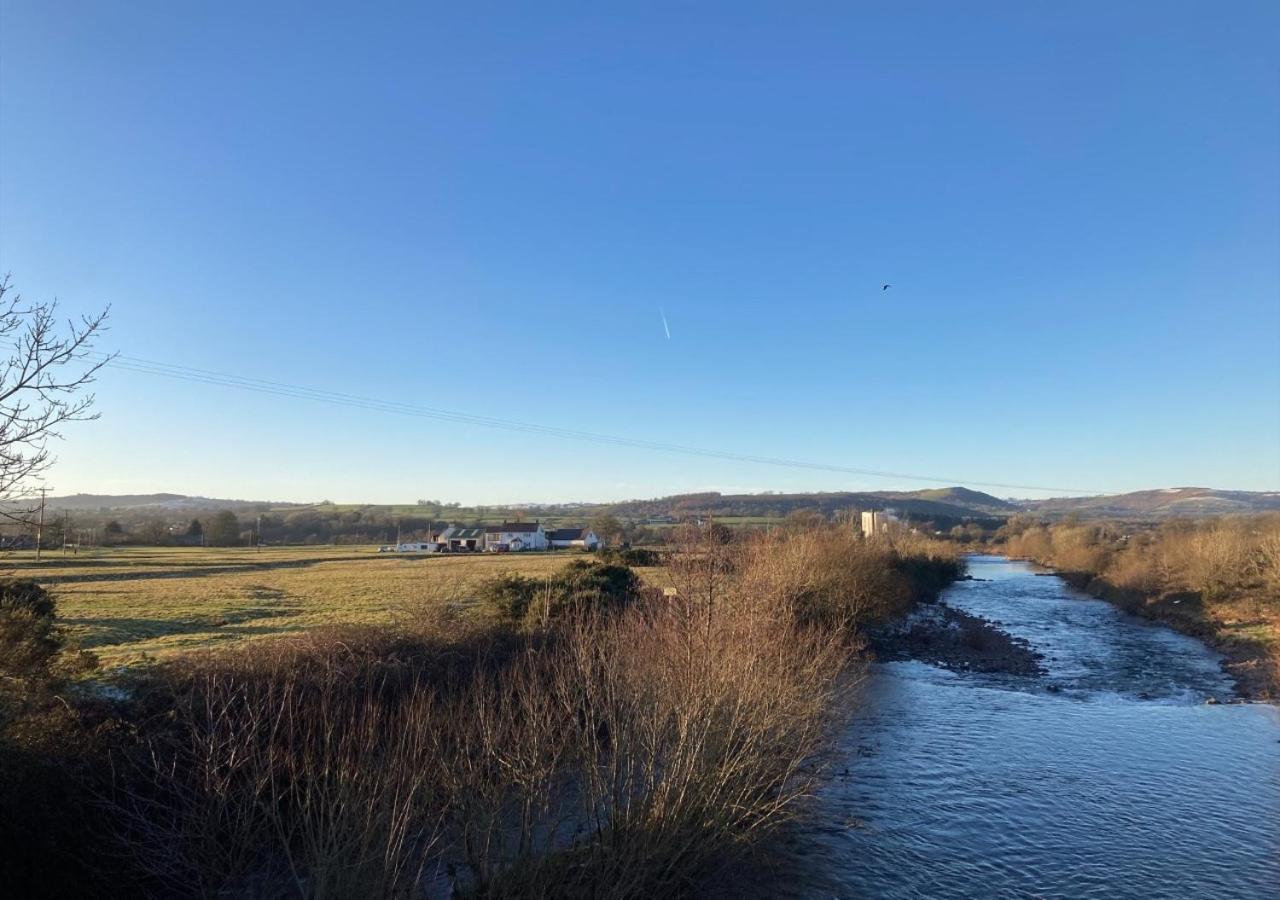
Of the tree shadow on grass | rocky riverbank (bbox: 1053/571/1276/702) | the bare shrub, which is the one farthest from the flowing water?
the tree shadow on grass

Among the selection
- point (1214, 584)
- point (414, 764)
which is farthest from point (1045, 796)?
point (1214, 584)

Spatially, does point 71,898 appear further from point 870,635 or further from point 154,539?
point 154,539

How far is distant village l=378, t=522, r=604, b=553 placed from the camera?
104562 millimetres

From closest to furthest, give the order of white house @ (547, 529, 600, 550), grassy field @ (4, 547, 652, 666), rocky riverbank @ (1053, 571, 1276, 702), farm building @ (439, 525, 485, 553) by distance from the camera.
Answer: grassy field @ (4, 547, 652, 666) → rocky riverbank @ (1053, 571, 1276, 702) → farm building @ (439, 525, 485, 553) → white house @ (547, 529, 600, 550)

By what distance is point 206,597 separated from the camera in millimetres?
33500

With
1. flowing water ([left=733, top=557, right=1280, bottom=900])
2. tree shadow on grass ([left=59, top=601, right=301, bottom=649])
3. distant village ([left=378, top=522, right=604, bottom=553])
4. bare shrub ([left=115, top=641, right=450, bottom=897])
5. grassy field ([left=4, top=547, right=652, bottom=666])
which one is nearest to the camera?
bare shrub ([left=115, top=641, right=450, bottom=897])

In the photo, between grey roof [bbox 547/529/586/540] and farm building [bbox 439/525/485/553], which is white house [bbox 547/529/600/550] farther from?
farm building [bbox 439/525/485/553]

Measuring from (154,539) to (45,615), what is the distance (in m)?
85.0

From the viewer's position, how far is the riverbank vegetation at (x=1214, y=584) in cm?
3222

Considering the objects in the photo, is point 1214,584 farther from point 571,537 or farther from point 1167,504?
point 1167,504

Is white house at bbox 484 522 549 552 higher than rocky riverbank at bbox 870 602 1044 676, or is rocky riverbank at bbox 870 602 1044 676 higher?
white house at bbox 484 522 549 552

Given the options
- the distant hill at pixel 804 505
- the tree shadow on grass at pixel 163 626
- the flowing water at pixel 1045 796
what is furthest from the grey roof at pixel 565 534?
the flowing water at pixel 1045 796

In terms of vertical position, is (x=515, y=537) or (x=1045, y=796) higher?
(x=515, y=537)

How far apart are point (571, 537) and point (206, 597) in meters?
81.6
